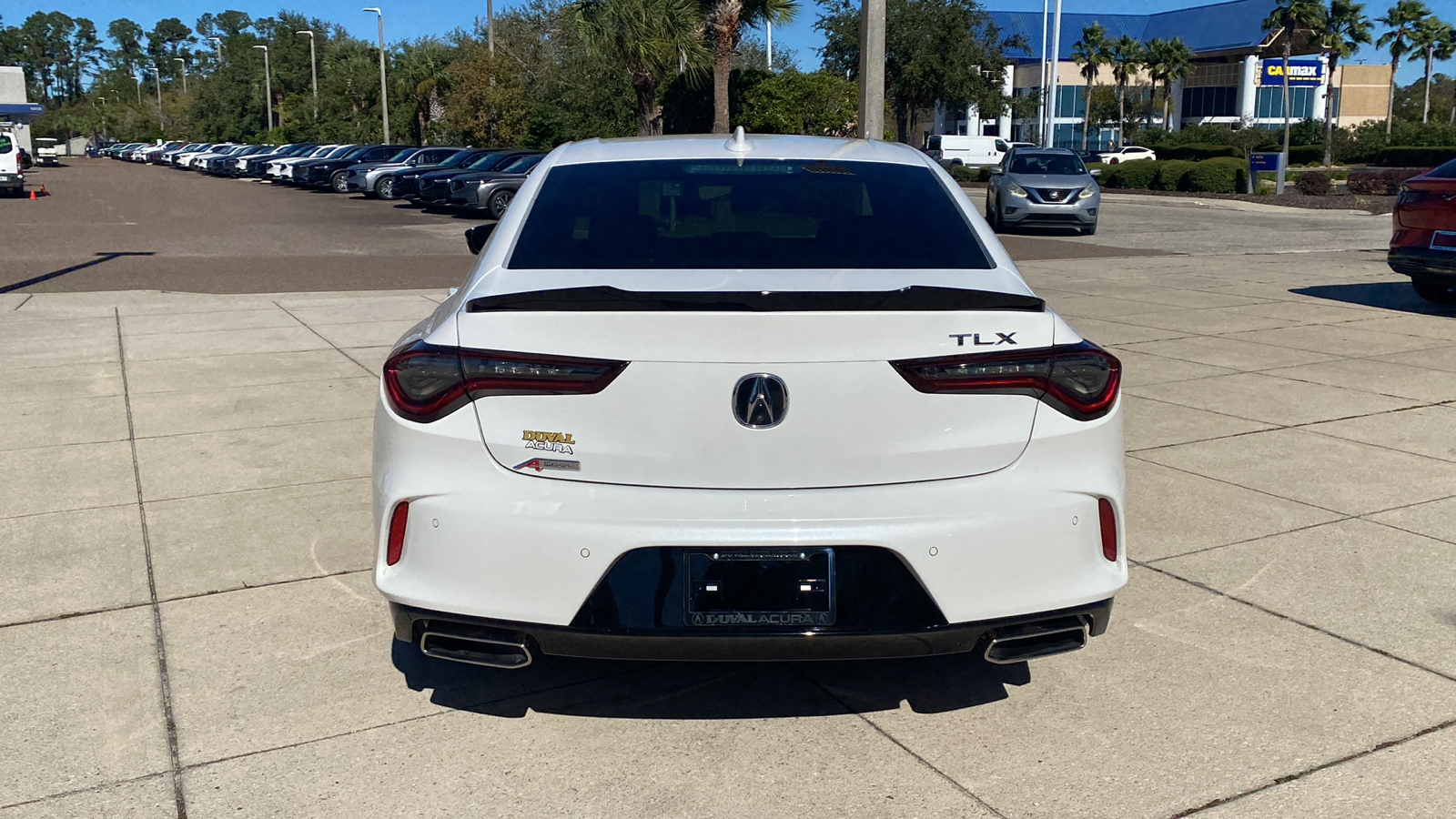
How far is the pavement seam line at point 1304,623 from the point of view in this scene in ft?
→ 13.5

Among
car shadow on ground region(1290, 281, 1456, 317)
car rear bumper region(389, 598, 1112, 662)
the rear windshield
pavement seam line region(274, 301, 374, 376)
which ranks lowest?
pavement seam line region(274, 301, 374, 376)

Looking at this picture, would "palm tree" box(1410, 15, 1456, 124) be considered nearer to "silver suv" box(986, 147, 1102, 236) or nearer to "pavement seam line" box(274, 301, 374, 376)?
"silver suv" box(986, 147, 1102, 236)

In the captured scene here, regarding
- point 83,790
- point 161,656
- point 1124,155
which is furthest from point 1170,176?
point 83,790

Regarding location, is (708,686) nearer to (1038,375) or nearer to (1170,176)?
(1038,375)

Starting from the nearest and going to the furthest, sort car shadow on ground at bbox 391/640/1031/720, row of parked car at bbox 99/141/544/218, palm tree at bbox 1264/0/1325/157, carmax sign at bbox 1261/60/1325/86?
1. car shadow on ground at bbox 391/640/1031/720
2. row of parked car at bbox 99/141/544/218
3. carmax sign at bbox 1261/60/1325/86
4. palm tree at bbox 1264/0/1325/157

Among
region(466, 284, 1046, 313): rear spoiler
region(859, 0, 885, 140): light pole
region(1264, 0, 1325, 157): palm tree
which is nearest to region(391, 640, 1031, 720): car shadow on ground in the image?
region(466, 284, 1046, 313): rear spoiler

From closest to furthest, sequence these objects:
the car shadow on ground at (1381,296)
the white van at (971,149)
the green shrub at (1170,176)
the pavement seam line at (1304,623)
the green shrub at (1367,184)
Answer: the pavement seam line at (1304,623) → the car shadow on ground at (1381,296) → the green shrub at (1367,184) → the green shrub at (1170,176) → the white van at (971,149)

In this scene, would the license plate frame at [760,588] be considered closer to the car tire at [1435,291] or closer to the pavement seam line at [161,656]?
the pavement seam line at [161,656]

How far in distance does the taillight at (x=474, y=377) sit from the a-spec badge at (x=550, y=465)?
0.55ft

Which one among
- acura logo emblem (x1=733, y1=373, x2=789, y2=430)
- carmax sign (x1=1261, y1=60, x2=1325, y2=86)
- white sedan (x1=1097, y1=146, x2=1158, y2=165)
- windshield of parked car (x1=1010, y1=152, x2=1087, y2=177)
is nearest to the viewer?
acura logo emblem (x1=733, y1=373, x2=789, y2=430)

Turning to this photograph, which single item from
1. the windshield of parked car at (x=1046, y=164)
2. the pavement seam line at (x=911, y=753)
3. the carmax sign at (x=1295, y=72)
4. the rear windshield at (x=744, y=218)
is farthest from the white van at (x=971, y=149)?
the pavement seam line at (x=911, y=753)

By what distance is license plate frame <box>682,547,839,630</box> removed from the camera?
3.20 m

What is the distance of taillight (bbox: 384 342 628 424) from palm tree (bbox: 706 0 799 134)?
26230 millimetres

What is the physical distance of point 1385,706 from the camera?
3854mm
